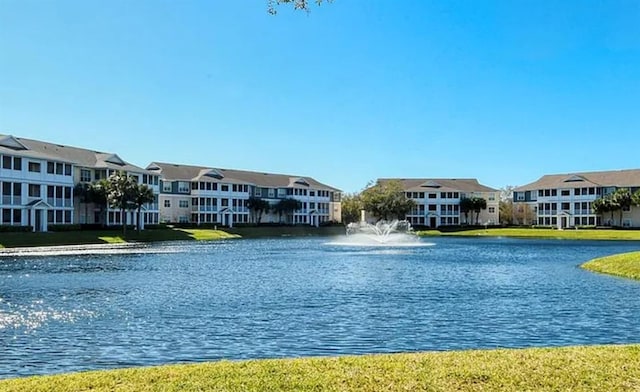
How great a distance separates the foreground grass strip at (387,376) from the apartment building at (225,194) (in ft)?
312

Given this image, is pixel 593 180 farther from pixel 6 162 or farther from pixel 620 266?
pixel 6 162

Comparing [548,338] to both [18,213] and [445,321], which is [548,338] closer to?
[445,321]

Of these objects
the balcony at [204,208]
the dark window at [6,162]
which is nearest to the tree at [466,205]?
the balcony at [204,208]

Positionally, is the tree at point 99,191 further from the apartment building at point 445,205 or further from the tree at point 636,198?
the tree at point 636,198

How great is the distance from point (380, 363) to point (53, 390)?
15.8 feet

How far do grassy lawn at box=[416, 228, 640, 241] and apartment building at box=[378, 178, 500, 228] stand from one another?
15458mm

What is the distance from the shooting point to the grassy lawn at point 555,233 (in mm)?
87250

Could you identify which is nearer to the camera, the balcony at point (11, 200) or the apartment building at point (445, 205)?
the balcony at point (11, 200)

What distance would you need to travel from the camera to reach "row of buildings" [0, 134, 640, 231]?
228 ft

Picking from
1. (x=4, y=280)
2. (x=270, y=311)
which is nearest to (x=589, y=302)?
(x=270, y=311)

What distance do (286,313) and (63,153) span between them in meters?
69.3

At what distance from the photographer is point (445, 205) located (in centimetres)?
13238

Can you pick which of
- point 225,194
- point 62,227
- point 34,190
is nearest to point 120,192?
point 62,227

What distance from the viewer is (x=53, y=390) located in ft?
28.4
